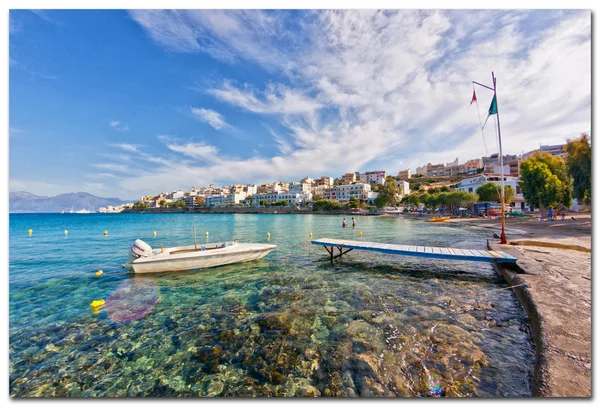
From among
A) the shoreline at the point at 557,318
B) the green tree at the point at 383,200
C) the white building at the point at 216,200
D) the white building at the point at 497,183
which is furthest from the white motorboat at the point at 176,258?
the white building at the point at 216,200

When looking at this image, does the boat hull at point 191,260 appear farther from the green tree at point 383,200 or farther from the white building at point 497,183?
the green tree at point 383,200

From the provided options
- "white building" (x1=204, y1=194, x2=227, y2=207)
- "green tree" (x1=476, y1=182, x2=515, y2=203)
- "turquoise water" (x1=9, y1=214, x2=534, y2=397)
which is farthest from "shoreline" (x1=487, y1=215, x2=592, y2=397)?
"white building" (x1=204, y1=194, x2=227, y2=207)

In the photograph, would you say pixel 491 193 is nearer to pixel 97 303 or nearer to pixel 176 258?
pixel 176 258

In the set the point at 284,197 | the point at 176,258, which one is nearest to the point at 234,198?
the point at 284,197

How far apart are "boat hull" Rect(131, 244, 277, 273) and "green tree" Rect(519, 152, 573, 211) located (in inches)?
1513

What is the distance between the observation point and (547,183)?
31.5 metres

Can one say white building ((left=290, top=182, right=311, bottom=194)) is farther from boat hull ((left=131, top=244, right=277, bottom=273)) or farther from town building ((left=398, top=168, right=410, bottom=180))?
boat hull ((left=131, top=244, right=277, bottom=273))

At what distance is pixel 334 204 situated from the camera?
340 ft

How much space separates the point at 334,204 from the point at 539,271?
314 ft

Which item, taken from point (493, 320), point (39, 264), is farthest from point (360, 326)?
point (39, 264)

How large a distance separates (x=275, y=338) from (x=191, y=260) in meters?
7.94

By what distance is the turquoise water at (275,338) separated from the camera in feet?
14.1

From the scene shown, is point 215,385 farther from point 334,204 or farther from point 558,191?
point 334,204

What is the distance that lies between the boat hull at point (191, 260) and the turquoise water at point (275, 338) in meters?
1.26
